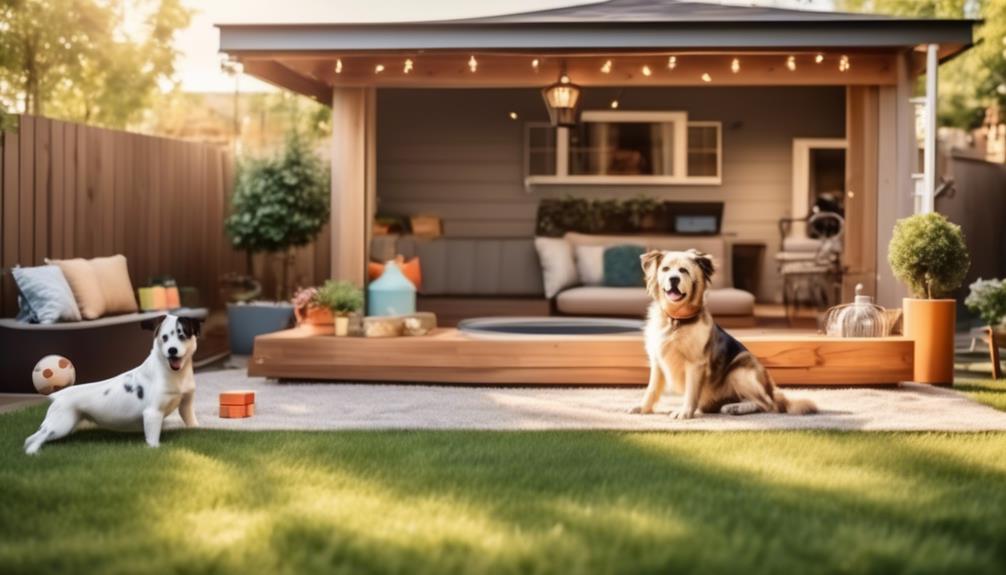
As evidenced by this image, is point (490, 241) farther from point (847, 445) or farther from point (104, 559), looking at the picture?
point (104, 559)

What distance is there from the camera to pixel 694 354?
586 centimetres

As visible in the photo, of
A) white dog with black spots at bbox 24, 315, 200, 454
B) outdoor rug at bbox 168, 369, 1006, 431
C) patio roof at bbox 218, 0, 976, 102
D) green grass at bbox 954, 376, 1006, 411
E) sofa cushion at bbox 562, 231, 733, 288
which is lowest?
outdoor rug at bbox 168, 369, 1006, 431

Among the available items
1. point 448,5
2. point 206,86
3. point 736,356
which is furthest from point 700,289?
point 206,86

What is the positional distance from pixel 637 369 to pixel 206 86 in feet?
61.9

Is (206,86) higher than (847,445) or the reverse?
higher

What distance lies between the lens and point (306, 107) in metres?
15.8

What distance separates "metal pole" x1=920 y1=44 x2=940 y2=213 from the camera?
311 inches

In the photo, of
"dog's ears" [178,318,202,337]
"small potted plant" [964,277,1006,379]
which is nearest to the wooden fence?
"dog's ears" [178,318,202,337]

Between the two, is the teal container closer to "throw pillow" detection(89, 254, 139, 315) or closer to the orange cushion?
the orange cushion

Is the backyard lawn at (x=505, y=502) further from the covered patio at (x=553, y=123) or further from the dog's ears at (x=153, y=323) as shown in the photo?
the covered patio at (x=553, y=123)

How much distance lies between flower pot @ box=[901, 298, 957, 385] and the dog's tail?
4.92 feet

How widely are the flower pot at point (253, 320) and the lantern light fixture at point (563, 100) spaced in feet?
9.08

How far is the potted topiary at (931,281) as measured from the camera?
23.5ft

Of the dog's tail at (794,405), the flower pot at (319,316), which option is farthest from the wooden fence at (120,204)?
the dog's tail at (794,405)
